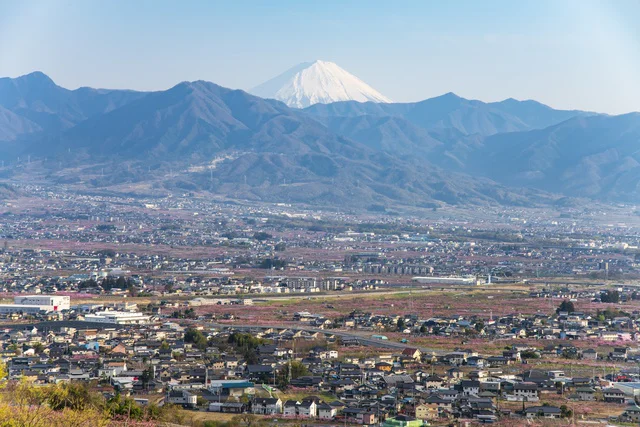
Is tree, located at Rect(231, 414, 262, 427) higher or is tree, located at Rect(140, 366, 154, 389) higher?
tree, located at Rect(140, 366, 154, 389)

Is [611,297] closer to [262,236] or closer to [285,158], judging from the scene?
[262,236]

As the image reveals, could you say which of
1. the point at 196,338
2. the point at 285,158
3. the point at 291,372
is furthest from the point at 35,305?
the point at 285,158

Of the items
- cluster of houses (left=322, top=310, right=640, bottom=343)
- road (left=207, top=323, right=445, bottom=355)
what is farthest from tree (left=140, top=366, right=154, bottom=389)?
cluster of houses (left=322, top=310, right=640, bottom=343)


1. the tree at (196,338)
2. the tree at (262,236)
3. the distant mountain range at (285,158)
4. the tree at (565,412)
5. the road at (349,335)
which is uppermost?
the distant mountain range at (285,158)

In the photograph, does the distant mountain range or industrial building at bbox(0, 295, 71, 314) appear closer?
industrial building at bbox(0, 295, 71, 314)

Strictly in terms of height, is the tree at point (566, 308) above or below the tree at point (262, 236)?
below

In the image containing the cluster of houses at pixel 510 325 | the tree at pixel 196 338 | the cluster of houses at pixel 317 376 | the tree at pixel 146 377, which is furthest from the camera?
the cluster of houses at pixel 510 325

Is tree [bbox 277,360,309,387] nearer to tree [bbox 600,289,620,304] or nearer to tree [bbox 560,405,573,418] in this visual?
tree [bbox 560,405,573,418]

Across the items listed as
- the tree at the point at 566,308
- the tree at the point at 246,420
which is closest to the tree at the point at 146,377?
the tree at the point at 246,420

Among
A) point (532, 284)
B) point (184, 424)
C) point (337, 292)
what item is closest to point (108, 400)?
point (184, 424)

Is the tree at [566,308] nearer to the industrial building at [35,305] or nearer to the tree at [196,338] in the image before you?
the tree at [196,338]
